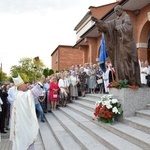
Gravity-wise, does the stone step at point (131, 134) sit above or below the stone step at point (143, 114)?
below

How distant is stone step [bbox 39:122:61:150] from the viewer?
7.41 m

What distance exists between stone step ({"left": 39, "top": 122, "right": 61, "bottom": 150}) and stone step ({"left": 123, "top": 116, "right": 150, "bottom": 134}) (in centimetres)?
214

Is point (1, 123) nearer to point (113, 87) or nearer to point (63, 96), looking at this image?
point (63, 96)

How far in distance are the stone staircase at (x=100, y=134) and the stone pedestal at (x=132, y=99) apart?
192 mm


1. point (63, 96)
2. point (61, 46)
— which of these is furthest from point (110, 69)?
point (61, 46)

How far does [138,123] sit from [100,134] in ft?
3.43

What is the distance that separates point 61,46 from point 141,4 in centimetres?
2929

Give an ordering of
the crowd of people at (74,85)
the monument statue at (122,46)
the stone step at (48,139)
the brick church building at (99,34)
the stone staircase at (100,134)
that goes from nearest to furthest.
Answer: the stone staircase at (100,134) → the stone step at (48,139) → the monument statue at (122,46) → the crowd of people at (74,85) → the brick church building at (99,34)

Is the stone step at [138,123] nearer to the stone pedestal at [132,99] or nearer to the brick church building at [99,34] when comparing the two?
the stone pedestal at [132,99]

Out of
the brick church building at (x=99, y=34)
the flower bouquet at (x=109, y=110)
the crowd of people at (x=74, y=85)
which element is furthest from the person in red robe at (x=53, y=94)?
the flower bouquet at (x=109, y=110)

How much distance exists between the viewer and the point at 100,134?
662cm

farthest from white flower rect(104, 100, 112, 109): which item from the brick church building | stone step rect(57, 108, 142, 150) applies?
the brick church building

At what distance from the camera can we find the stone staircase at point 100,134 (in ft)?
18.3

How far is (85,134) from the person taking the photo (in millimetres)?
7355
